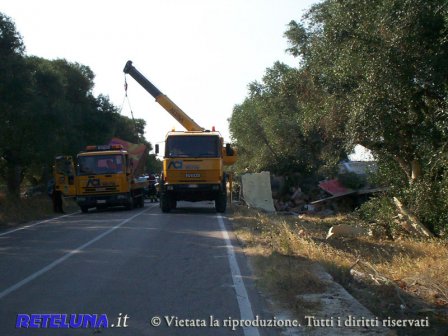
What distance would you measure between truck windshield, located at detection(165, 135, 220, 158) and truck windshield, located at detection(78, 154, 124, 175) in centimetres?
404

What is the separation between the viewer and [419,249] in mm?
14992

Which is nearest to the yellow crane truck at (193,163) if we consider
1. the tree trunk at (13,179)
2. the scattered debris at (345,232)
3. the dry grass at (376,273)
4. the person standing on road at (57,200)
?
the person standing on road at (57,200)

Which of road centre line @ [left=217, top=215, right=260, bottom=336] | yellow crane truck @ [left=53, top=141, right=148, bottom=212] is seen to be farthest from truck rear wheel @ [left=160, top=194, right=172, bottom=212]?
road centre line @ [left=217, top=215, right=260, bottom=336]

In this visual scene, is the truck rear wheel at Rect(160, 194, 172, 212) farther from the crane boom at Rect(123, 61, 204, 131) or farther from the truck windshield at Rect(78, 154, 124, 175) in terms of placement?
the crane boom at Rect(123, 61, 204, 131)

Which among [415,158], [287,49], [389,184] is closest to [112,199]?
[287,49]

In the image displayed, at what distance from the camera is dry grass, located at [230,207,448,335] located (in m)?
8.16

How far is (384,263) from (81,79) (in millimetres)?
33854

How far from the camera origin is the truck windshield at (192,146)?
2325 centimetres

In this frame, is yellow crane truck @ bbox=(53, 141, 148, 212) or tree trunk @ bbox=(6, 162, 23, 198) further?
tree trunk @ bbox=(6, 162, 23, 198)

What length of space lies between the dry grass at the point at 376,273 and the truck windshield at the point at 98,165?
38.7 ft

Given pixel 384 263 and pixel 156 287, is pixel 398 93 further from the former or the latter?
pixel 156 287

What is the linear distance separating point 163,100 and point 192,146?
237 inches

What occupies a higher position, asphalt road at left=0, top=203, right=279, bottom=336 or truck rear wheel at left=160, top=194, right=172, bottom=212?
truck rear wheel at left=160, top=194, right=172, bottom=212

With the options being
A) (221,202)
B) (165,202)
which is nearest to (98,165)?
(165,202)
